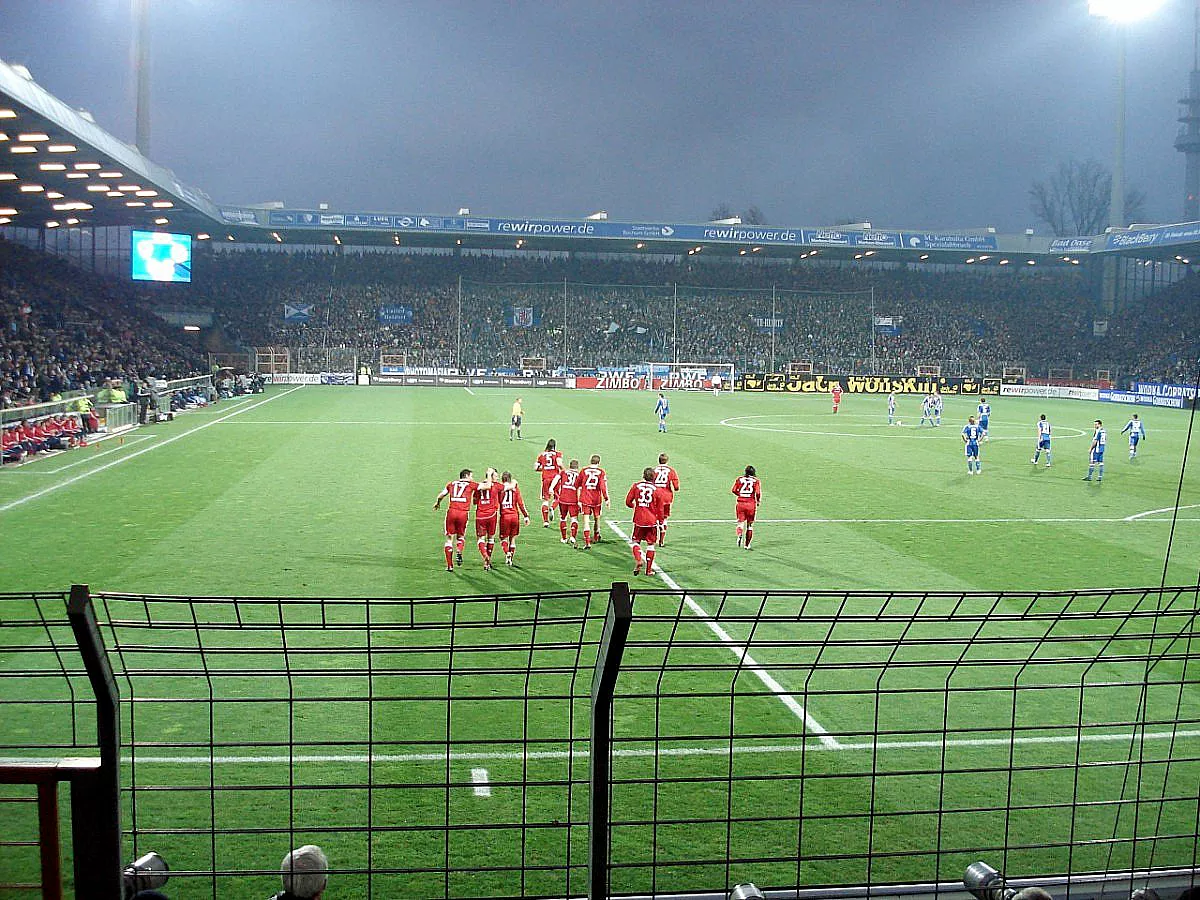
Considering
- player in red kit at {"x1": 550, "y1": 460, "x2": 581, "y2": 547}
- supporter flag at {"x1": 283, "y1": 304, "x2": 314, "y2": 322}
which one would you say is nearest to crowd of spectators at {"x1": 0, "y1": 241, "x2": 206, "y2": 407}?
supporter flag at {"x1": 283, "y1": 304, "x2": 314, "y2": 322}

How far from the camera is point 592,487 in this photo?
1722 centimetres

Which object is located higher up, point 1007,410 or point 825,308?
point 825,308

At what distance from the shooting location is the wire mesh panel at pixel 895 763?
647 centimetres

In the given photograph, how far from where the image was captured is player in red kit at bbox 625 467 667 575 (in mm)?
15391

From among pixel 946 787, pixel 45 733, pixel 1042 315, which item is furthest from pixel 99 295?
pixel 1042 315

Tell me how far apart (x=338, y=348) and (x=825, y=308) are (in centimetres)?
3947

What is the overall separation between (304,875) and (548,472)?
15.3 meters

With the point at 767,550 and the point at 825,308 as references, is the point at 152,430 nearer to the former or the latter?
the point at 767,550

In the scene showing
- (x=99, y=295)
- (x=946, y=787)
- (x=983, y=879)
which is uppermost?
(x=99, y=295)

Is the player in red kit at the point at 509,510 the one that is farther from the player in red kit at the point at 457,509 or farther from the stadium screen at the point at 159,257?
the stadium screen at the point at 159,257

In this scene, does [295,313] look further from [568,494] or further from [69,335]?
[568,494]

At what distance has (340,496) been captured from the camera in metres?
22.7

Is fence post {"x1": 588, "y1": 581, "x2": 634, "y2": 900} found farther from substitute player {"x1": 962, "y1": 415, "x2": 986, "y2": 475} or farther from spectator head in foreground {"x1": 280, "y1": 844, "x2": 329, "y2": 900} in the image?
substitute player {"x1": 962, "y1": 415, "x2": 986, "y2": 475}

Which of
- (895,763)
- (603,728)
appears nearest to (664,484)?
(895,763)
